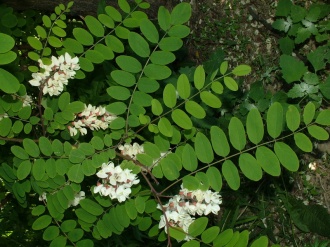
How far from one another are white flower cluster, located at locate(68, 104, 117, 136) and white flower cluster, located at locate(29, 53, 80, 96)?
141 mm

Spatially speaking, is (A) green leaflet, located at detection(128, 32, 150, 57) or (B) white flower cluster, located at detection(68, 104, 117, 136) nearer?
(A) green leaflet, located at detection(128, 32, 150, 57)

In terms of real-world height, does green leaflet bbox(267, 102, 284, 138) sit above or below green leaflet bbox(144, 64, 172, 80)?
above

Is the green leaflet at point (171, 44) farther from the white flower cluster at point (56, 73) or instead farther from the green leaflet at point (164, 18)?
the white flower cluster at point (56, 73)

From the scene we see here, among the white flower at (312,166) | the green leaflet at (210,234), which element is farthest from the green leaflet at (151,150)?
the white flower at (312,166)

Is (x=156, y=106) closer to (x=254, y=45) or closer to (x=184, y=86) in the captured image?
(x=184, y=86)

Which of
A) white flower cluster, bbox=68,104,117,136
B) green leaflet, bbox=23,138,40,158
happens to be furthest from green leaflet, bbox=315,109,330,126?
green leaflet, bbox=23,138,40,158

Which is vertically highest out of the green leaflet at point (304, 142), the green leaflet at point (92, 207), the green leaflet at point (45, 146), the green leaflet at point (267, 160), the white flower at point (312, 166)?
the green leaflet at point (304, 142)

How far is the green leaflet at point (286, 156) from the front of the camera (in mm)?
1630

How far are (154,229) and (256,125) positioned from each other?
64 cm

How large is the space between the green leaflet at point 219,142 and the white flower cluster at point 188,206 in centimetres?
14

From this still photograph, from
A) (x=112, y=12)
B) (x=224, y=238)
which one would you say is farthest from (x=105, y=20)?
(x=224, y=238)

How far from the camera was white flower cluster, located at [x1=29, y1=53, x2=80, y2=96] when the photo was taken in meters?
1.85

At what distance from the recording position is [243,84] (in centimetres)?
257

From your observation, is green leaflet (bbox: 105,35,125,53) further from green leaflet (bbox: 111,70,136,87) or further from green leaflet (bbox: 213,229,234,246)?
green leaflet (bbox: 213,229,234,246)
